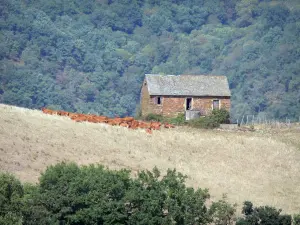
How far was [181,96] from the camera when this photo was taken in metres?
96.7

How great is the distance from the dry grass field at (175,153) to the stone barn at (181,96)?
6.41 metres

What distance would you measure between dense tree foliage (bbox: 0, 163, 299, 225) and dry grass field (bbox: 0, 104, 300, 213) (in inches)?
271

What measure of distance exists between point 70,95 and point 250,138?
11051 cm

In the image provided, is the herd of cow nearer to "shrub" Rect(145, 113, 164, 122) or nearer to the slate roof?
"shrub" Rect(145, 113, 164, 122)

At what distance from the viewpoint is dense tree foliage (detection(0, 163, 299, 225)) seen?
59.7 meters

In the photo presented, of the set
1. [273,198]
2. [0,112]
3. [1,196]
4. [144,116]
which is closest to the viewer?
[1,196]

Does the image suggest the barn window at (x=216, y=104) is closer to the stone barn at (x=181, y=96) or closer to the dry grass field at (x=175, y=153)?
the stone barn at (x=181, y=96)

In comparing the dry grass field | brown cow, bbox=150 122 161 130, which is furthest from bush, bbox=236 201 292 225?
brown cow, bbox=150 122 161 130

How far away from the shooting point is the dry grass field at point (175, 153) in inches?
2891

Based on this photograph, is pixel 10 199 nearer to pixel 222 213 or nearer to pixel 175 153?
pixel 222 213

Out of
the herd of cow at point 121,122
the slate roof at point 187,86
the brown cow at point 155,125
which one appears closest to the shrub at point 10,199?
the herd of cow at point 121,122

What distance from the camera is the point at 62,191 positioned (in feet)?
200

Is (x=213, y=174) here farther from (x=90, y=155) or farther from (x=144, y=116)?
(x=144, y=116)

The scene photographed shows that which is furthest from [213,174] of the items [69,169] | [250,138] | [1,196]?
[1,196]
